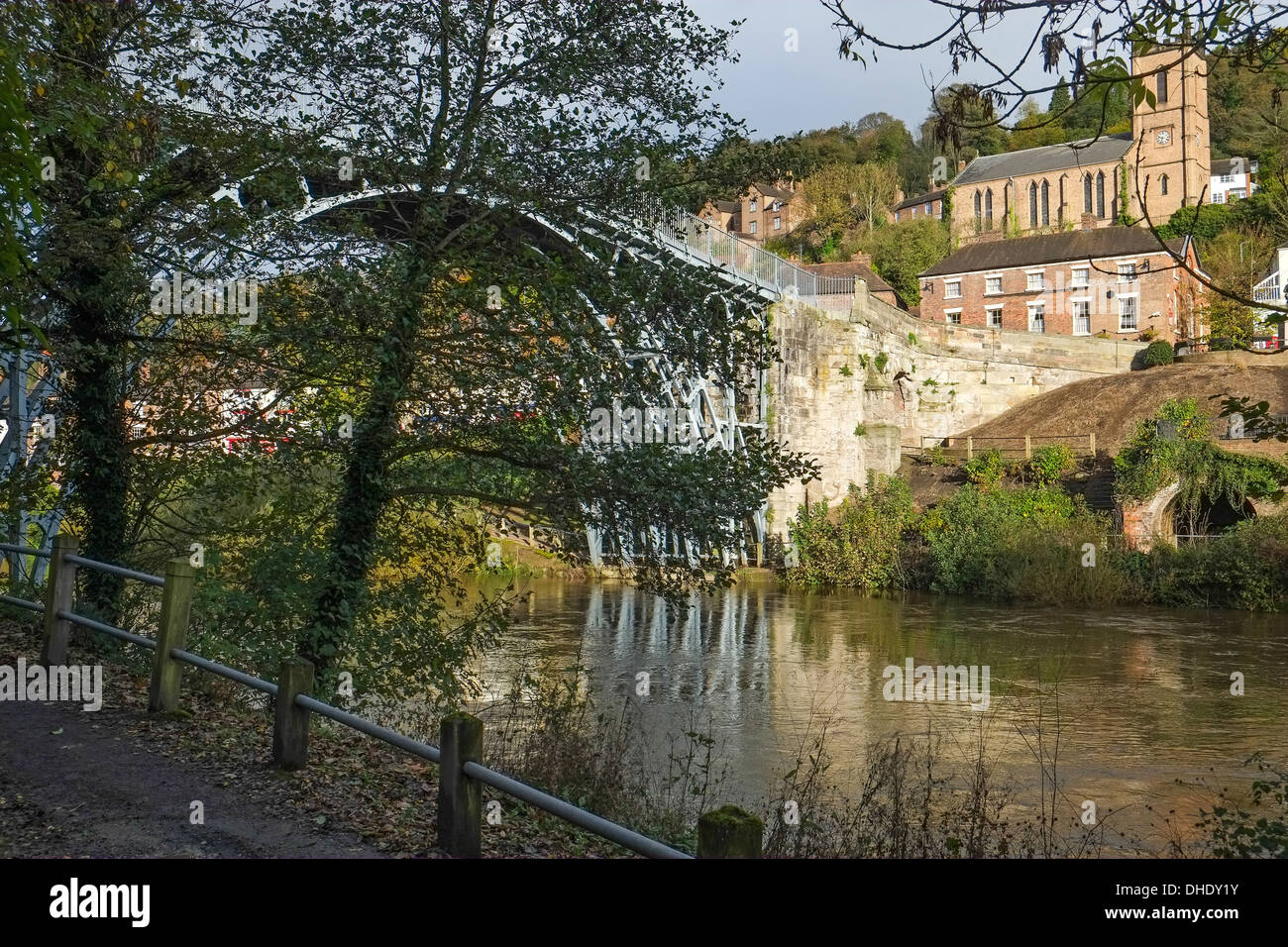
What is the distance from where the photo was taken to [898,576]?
29516mm

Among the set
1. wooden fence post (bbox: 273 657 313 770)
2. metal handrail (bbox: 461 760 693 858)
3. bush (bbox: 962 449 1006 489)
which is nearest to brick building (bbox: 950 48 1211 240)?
bush (bbox: 962 449 1006 489)

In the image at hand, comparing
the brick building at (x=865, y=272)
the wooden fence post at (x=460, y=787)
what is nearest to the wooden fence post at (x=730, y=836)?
the wooden fence post at (x=460, y=787)

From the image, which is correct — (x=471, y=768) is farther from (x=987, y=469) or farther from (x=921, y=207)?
(x=921, y=207)

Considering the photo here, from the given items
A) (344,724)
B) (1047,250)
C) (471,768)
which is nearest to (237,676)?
(344,724)

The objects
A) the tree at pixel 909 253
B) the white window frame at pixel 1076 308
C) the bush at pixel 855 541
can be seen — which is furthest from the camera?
the tree at pixel 909 253

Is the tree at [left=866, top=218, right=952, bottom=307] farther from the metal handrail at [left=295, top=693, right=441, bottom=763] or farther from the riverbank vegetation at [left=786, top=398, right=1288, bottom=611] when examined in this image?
the metal handrail at [left=295, top=693, right=441, bottom=763]

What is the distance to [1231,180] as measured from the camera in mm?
63688

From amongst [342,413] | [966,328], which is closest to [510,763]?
[342,413]

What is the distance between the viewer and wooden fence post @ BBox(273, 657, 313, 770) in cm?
593

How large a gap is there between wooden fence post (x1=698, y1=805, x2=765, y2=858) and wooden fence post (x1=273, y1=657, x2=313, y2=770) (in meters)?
3.30

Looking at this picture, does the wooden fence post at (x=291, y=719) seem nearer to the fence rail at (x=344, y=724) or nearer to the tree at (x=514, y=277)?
the fence rail at (x=344, y=724)

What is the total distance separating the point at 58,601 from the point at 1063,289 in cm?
5129

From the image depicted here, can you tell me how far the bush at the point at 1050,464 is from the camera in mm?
31422

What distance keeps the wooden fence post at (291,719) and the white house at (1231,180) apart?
66.4m
